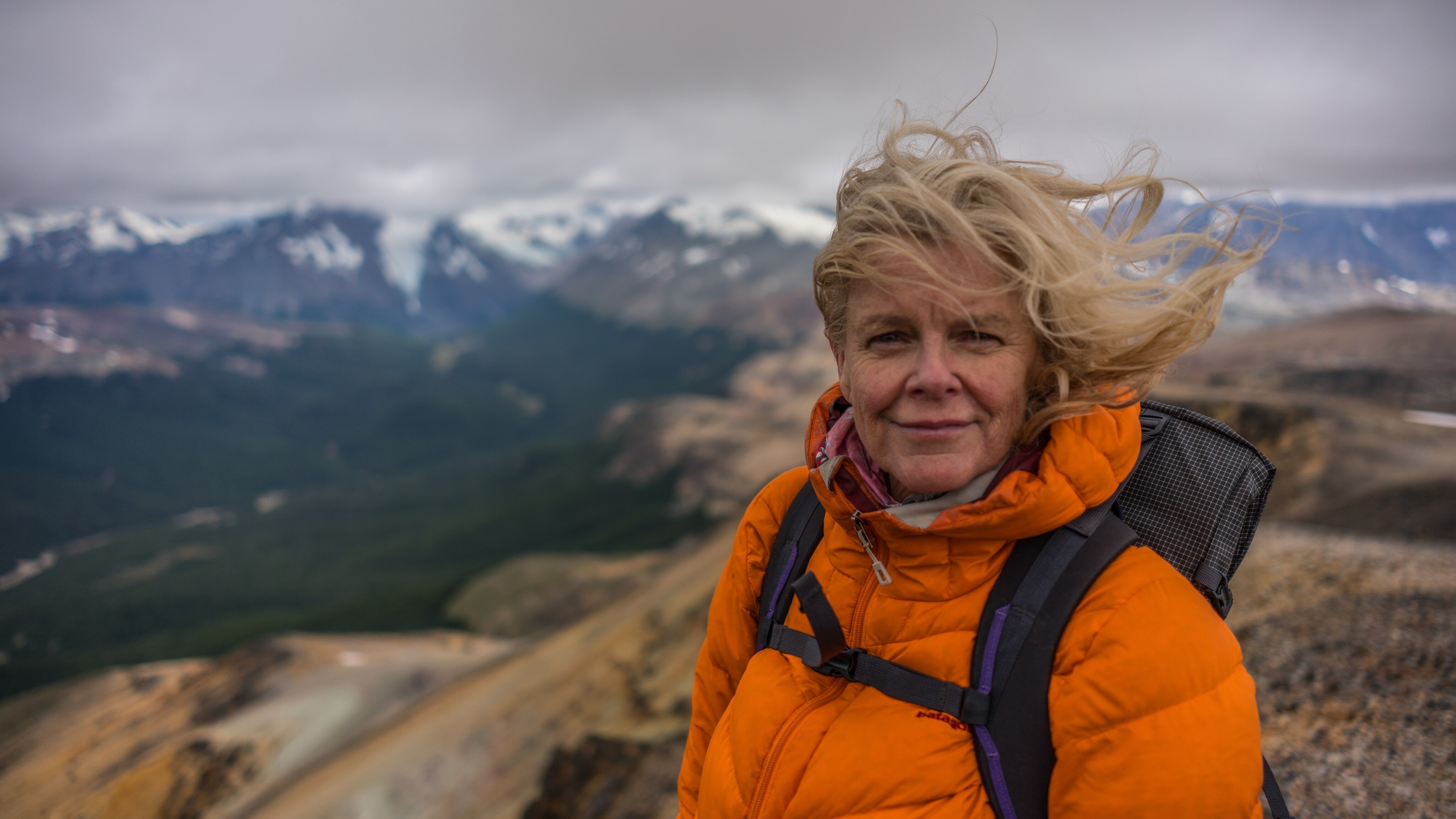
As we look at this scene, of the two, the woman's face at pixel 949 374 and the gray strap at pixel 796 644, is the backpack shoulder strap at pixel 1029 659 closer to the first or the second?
the woman's face at pixel 949 374

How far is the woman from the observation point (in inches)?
87.4

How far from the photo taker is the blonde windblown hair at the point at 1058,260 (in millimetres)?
2508

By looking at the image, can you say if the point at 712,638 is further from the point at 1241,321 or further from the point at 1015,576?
the point at 1241,321

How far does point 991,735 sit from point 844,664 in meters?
0.57

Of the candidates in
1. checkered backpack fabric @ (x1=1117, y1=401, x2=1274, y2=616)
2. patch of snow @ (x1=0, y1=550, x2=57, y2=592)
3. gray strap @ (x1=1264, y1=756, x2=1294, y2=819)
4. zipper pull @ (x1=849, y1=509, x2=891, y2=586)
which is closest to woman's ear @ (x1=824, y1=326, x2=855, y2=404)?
zipper pull @ (x1=849, y1=509, x2=891, y2=586)

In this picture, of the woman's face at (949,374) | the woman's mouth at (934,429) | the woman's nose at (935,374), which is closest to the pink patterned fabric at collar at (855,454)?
the woman's face at (949,374)

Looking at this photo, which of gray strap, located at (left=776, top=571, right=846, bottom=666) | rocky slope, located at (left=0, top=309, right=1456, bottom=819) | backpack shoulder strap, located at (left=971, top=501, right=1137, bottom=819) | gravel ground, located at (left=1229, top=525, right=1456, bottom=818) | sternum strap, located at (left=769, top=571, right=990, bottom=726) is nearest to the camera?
backpack shoulder strap, located at (left=971, top=501, right=1137, bottom=819)

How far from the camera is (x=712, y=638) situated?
3605 mm

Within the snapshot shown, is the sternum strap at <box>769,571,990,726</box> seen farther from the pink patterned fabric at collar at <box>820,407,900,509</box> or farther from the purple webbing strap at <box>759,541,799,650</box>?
the pink patterned fabric at collar at <box>820,407,900,509</box>

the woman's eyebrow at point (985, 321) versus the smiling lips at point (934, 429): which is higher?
the woman's eyebrow at point (985, 321)

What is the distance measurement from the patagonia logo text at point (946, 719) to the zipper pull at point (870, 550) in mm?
465

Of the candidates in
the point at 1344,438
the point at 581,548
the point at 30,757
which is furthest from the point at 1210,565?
the point at 581,548

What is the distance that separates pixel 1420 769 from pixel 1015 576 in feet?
17.2

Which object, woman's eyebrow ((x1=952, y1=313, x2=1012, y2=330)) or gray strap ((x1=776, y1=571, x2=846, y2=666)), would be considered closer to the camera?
woman's eyebrow ((x1=952, y1=313, x2=1012, y2=330))
